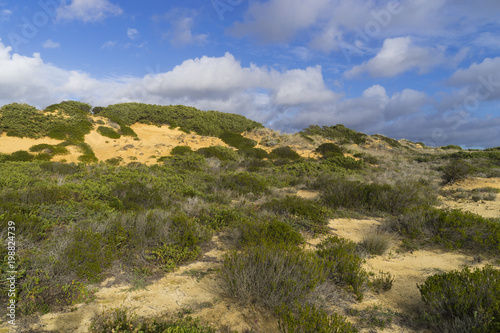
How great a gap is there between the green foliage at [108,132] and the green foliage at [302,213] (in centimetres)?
2203

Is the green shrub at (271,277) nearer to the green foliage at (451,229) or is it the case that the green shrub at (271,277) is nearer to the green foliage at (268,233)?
the green foliage at (268,233)

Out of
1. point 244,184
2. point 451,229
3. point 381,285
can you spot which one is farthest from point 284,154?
point 381,285

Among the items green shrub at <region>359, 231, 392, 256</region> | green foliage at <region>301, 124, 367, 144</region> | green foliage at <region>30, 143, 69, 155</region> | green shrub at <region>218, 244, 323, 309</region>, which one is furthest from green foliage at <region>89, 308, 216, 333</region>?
green foliage at <region>301, 124, 367, 144</region>

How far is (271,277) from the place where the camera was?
3.38 meters

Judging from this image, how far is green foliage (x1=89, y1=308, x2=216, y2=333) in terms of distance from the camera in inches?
102

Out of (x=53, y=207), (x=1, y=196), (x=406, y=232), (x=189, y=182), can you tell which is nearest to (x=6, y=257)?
(x=53, y=207)

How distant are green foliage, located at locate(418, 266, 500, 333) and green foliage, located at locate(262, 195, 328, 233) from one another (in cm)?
311

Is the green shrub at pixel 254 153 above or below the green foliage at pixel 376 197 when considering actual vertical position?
above

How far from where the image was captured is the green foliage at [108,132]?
2372 centimetres

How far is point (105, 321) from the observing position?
2.68m

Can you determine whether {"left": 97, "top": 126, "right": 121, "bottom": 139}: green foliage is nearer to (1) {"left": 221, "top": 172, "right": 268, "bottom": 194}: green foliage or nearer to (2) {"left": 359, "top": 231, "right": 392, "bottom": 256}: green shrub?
(1) {"left": 221, "top": 172, "right": 268, "bottom": 194}: green foliage

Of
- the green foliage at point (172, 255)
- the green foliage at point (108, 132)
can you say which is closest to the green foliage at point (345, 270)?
the green foliage at point (172, 255)

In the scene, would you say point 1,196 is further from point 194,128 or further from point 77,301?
point 194,128

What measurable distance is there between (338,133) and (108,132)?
3161 cm
